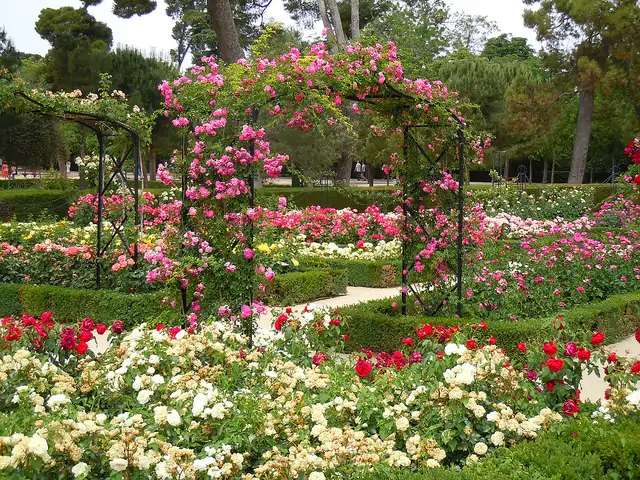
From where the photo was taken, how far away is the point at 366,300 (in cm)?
908

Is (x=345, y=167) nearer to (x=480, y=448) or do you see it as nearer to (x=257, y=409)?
(x=257, y=409)

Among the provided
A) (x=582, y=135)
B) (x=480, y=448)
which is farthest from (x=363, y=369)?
(x=582, y=135)

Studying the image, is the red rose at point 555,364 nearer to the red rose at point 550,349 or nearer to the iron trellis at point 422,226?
the red rose at point 550,349

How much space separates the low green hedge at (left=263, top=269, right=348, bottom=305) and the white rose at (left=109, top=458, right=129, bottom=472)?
20.1 ft

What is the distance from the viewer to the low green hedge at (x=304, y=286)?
8891mm

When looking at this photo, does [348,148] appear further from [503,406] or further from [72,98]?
[503,406]

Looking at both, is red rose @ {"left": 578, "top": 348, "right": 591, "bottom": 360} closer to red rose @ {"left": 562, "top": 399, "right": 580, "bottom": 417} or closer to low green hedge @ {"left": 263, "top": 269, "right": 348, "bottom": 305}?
red rose @ {"left": 562, "top": 399, "right": 580, "bottom": 417}

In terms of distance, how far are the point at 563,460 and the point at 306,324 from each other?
6.19 ft

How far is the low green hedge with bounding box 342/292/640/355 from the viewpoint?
5.97m

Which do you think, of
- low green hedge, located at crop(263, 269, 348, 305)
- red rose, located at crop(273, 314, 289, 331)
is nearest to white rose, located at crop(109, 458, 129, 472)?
red rose, located at crop(273, 314, 289, 331)

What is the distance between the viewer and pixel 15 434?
101 inches

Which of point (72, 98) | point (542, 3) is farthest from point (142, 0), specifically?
point (72, 98)

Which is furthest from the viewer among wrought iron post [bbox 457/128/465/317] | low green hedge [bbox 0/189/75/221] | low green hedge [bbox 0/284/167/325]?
low green hedge [bbox 0/189/75/221]

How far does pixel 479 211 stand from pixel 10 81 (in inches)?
186
